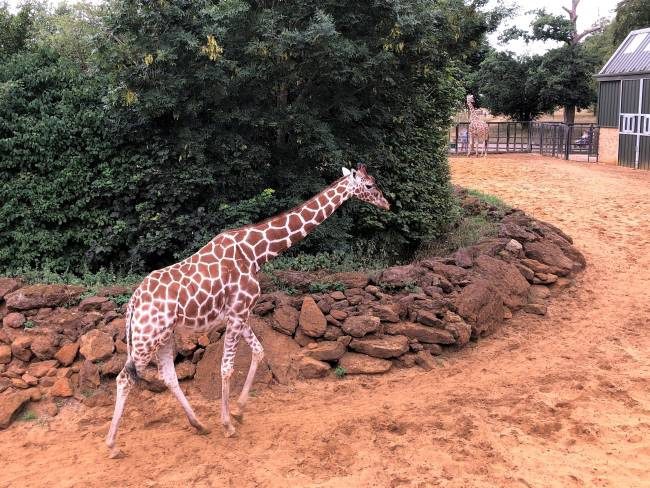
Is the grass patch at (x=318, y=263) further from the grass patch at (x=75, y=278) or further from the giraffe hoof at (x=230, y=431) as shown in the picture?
the giraffe hoof at (x=230, y=431)

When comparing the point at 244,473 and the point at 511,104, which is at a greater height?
the point at 511,104

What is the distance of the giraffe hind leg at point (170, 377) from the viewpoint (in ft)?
18.9

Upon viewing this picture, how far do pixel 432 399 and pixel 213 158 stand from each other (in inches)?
185

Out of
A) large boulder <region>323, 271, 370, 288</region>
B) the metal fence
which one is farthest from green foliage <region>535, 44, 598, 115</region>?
large boulder <region>323, 271, 370, 288</region>

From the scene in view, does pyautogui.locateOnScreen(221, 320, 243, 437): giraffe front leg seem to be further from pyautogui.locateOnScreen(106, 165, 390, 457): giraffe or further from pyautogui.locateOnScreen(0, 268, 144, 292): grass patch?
pyautogui.locateOnScreen(0, 268, 144, 292): grass patch

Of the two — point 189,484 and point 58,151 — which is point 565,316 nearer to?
point 189,484

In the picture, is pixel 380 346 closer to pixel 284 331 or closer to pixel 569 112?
pixel 284 331

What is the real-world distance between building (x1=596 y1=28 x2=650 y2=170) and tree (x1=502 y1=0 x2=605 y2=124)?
3.48 m

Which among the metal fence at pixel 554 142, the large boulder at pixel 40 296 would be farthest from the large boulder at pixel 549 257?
the metal fence at pixel 554 142

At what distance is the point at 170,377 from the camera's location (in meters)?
5.80

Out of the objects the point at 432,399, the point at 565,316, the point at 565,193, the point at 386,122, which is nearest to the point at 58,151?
the point at 386,122

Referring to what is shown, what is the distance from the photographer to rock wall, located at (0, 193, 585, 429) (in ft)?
22.9

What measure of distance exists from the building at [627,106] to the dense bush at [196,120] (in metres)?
16.0

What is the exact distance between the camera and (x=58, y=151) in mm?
8828
